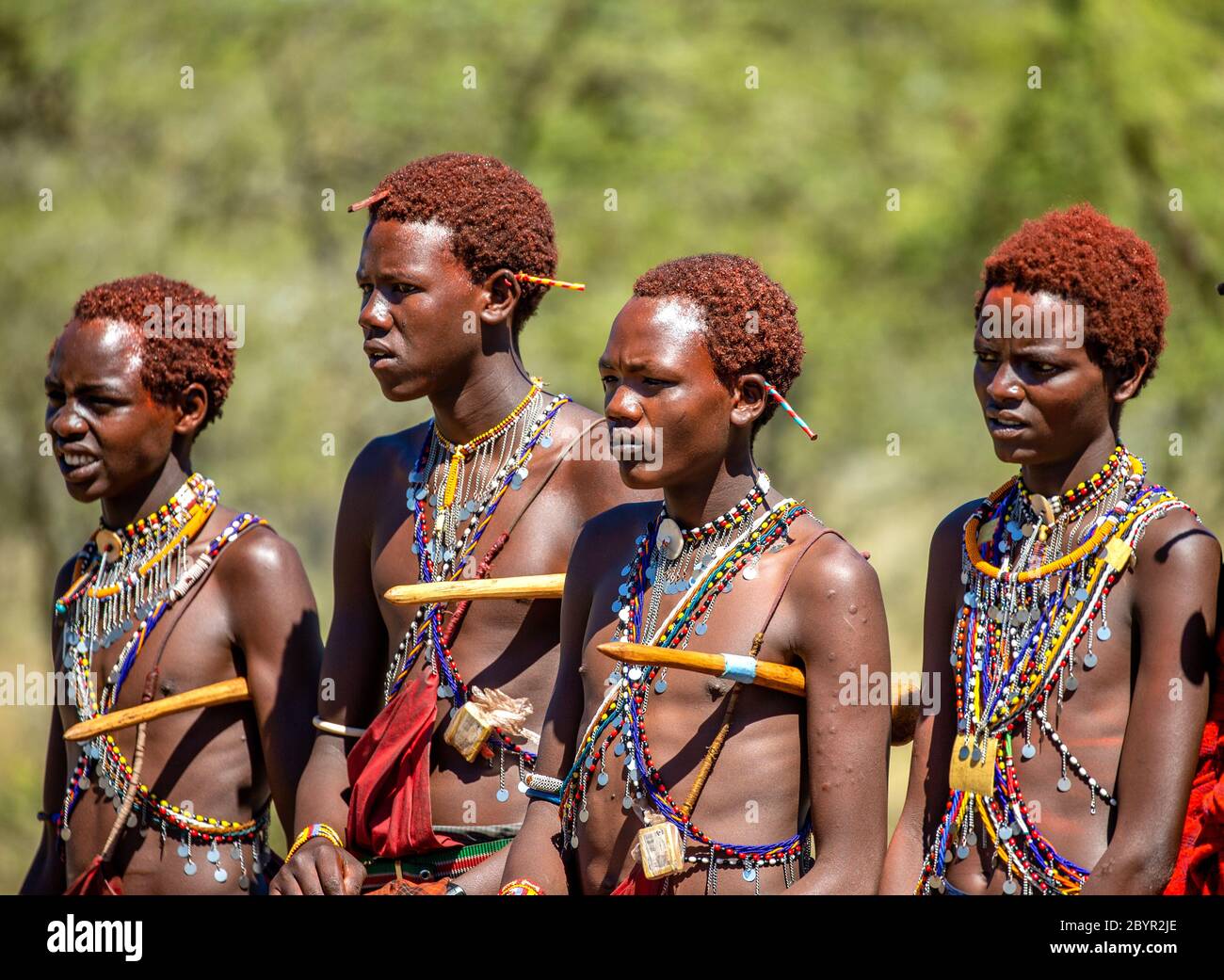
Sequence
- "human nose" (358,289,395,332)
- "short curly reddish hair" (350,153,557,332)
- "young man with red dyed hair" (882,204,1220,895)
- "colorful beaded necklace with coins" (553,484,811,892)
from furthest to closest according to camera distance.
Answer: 1. "short curly reddish hair" (350,153,557,332)
2. "human nose" (358,289,395,332)
3. "colorful beaded necklace with coins" (553,484,811,892)
4. "young man with red dyed hair" (882,204,1220,895)

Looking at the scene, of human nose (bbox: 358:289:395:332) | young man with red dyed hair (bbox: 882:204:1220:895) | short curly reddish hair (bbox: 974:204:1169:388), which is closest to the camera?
young man with red dyed hair (bbox: 882:204:1220:895)

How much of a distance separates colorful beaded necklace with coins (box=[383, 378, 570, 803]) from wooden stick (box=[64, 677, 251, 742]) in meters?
0.40

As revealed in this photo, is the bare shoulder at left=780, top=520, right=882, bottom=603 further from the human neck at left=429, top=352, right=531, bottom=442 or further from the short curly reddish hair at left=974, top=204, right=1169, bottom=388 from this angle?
the human neck at left=429, top=352, right=531, bottom=442

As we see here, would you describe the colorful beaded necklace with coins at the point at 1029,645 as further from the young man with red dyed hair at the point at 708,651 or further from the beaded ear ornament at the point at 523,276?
the beaded ear ornament at the point at 523,276

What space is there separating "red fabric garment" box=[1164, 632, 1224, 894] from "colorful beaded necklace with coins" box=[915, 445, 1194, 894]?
19 cm

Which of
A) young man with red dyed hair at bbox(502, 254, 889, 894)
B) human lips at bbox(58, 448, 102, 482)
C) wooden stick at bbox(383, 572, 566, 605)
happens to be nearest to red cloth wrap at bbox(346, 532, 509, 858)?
wooden stick at bbox(383, 572, 566, 605)

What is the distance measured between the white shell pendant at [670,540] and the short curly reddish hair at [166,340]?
1.53 metres

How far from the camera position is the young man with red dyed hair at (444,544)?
12.3ft

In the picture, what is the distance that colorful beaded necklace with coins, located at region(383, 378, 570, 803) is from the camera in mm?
3836

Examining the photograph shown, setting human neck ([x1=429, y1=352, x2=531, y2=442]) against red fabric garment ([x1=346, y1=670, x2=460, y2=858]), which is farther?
human neck ([x1=429, y1=352, x2=531, y2=442])

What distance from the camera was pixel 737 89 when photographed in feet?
35.0

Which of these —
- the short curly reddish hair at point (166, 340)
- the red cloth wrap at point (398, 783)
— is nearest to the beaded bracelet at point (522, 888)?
the red cloth wrap at point (398, 783)

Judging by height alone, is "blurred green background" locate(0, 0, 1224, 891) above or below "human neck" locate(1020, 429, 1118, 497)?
above

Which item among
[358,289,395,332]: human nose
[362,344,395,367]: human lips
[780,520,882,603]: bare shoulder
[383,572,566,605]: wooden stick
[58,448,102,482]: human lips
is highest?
[358,289,395,332]: human nose
